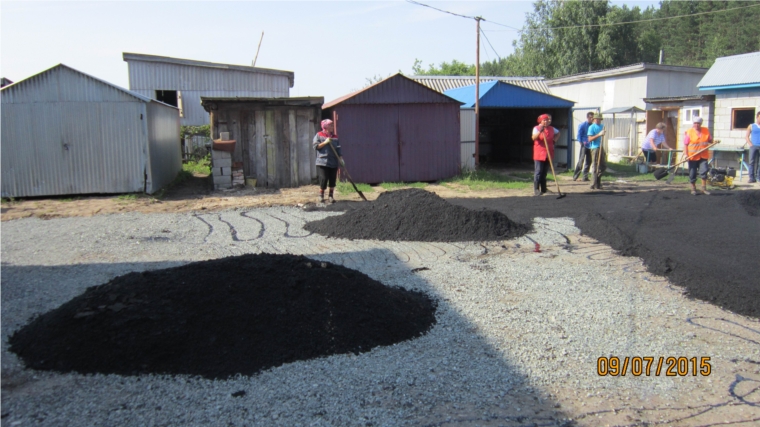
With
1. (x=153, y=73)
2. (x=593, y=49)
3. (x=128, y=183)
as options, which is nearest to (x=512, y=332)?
(x=128, y=183)

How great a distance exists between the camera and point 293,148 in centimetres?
1561

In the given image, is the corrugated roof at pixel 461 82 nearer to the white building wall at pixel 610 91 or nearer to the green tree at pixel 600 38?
the white building wall at pixel 610 91

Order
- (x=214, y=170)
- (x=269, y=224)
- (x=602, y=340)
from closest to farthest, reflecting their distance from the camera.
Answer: (x=602, y=340) < (x=269, y=224) < (x=214, y=170)

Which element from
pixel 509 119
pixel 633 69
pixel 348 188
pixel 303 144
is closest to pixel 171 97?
pixel 303 144

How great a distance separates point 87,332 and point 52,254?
4316mm

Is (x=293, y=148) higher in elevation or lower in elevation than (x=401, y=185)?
higher

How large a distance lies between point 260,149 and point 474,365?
1203 cm

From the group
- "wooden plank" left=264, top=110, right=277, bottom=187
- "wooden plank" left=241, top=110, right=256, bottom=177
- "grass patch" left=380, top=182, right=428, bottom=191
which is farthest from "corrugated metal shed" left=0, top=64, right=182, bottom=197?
"grass patch" left=380, top=182, right=428, bottom=191

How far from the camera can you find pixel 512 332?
16.3ft

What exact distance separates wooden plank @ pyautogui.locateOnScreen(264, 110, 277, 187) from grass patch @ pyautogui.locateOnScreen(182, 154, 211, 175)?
534 cm

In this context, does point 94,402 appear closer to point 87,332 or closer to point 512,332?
point 87,332

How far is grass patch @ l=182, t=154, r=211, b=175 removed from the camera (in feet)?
66.5

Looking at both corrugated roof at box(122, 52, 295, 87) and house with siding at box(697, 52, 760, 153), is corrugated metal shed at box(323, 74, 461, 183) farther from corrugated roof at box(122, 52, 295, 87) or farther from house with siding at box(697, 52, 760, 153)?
corrugated roof at box(122, 52, 295, 87)

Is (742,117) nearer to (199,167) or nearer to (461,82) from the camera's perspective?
(461,82)
